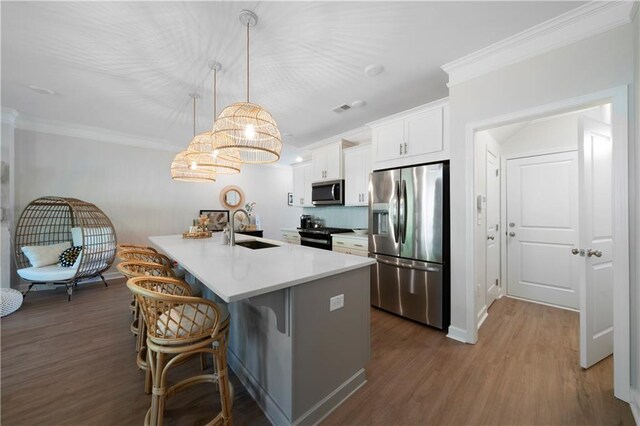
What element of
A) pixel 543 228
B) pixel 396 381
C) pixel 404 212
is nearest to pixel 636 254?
pixel 404 212

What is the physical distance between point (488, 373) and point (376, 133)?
2.78 m

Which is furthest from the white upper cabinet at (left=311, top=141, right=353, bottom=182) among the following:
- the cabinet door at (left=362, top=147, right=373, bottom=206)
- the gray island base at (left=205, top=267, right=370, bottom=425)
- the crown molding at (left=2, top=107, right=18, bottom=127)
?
the crown molding at (left=2, top=107, right=18, bottom=127)

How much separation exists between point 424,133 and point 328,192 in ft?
6.61

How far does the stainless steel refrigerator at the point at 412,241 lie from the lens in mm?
2482

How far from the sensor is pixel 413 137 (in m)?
2.80

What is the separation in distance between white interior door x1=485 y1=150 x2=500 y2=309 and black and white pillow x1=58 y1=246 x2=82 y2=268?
582 centimetres

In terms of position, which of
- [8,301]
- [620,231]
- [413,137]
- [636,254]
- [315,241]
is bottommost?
[8,301]

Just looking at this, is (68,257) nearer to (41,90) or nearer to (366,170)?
(41,90)

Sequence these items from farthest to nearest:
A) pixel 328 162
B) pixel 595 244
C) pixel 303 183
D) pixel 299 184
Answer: pixel 299 184
pixel 303 183
pixel 328 162
pixel 595 244

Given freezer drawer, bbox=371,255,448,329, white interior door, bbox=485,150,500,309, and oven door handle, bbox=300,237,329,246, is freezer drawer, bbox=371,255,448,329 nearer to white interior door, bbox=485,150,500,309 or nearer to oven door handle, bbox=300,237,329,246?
white interior door, bbox=485,150,500,309

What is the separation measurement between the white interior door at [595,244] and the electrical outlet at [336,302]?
1984mm

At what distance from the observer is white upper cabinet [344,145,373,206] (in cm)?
379

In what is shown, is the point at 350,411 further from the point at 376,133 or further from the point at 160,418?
the point at 376,133

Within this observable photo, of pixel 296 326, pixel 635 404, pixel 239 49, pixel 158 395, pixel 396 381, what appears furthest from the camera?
pixel 239 49
